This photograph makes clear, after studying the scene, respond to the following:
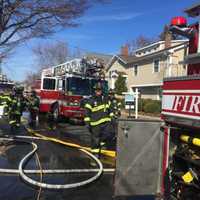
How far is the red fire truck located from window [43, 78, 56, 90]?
1309 cm

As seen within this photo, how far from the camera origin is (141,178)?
12.9 feet

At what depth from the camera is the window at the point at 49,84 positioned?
1673 centimetres

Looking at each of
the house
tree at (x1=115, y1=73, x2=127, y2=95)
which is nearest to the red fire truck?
the house

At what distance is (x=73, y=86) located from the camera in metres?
15.0

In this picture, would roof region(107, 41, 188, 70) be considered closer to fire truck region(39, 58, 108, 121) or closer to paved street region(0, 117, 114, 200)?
fire truck region(39, 58, 108, 121)

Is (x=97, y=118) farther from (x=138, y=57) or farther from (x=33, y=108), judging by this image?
(x=138, y=57)

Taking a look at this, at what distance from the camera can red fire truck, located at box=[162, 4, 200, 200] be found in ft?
11.2

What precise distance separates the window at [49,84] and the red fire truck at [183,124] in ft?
42.9

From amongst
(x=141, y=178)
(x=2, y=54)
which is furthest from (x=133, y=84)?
(x=141, y=178)

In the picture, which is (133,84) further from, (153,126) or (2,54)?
(153,126)

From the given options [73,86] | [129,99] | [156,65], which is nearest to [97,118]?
[129,99]

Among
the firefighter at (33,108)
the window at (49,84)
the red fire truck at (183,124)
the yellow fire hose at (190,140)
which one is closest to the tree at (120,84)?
the window at (49,84)

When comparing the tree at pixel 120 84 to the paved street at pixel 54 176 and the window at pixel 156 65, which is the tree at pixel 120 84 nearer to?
the window at pixel 156 65

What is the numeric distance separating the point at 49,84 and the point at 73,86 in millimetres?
2399
